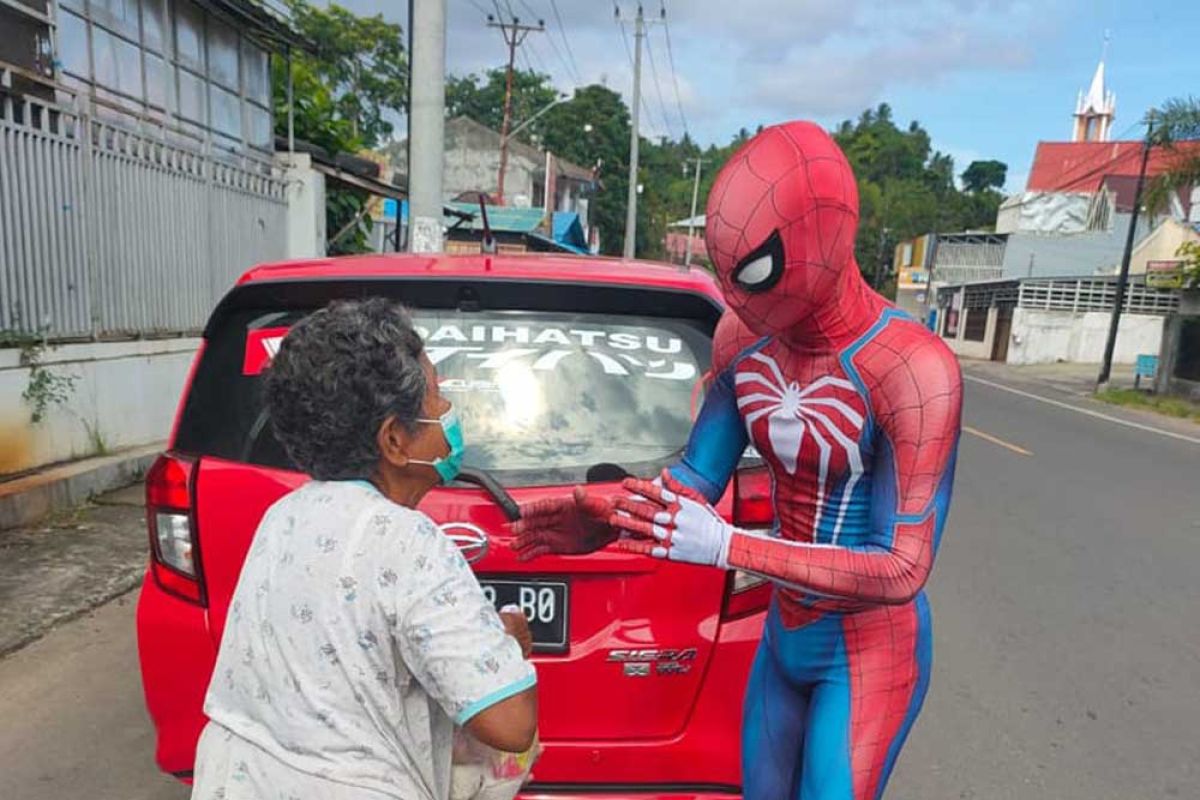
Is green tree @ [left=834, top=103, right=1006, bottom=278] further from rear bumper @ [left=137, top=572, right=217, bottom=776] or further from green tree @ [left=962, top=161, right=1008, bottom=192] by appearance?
rear bumper @ [left=137, top=572, right=217, bottom=776]

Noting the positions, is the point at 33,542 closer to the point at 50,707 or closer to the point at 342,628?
the point at 50,707

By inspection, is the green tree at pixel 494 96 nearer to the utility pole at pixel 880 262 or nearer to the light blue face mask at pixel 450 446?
the utility pole at pixel 880 262

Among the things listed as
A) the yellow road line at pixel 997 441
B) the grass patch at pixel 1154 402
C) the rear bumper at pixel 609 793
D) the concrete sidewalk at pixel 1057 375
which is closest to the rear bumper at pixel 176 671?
the rear bumper at pixel 609 793

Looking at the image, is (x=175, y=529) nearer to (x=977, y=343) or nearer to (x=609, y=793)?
(x=609, y=793)

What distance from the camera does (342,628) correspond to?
1129 millimetres

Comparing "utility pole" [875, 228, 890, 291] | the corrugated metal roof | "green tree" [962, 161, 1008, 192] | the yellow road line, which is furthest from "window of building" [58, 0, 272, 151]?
"green tree" [962, 161, 1008, 192]

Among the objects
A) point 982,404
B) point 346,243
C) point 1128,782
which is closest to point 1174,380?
point 982,404

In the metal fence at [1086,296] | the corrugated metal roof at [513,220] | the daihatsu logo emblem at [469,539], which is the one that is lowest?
the daihatsu logo emblem at [469,539]

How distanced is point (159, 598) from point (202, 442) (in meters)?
0.40

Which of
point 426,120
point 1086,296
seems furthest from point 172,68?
point 1086,296

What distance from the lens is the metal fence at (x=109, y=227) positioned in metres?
5.84

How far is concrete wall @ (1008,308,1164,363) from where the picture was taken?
30556 mm

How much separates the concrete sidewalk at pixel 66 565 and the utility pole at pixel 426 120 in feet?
9.82

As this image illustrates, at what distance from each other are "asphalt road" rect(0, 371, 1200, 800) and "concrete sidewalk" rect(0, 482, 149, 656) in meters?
0.12
